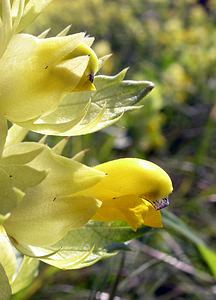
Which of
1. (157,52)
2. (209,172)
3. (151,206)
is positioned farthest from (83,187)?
(157,52)

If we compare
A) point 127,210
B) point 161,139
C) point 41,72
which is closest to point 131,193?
point 127,210

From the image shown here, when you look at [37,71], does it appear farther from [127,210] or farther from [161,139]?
[161,139]

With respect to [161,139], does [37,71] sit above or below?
above

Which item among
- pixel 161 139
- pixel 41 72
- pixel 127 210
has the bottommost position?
pixel 161 139

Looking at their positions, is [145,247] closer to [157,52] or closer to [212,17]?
[157,52]

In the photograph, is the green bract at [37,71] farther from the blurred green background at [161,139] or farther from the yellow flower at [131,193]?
the blurred green background at [161,139]

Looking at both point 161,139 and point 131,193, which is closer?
point 131,193
